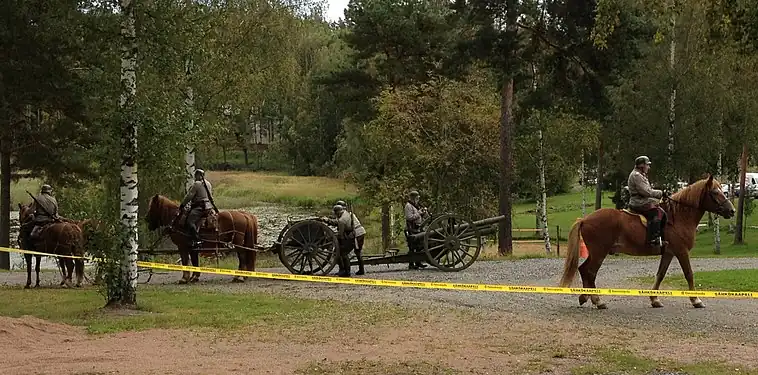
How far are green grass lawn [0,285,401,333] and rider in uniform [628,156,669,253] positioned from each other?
4.02m

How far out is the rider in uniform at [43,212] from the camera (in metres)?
16.8

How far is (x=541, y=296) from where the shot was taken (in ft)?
45.6

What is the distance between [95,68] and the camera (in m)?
16.3

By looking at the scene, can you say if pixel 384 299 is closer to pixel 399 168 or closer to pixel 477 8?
pixel 477 8

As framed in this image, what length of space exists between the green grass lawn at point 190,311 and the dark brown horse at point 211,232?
5.06 ft

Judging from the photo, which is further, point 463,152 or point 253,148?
point 253,148

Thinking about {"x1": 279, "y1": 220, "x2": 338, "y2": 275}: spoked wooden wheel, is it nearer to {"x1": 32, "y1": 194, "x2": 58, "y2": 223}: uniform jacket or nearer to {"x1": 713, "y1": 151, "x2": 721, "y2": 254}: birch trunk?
{"x1": 32, "y1": 194, "x2": 58, "y2": 223}: uniform jacket

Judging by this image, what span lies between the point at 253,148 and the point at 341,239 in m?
64.5

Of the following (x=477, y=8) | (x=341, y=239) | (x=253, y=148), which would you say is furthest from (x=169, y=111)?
(x=253, y=148)

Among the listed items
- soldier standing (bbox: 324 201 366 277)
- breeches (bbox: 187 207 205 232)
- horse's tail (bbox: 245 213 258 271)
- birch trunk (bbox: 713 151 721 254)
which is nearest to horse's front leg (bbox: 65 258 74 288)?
breeches (bbox: 187 207 205 232)

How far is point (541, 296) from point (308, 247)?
504 centimetres

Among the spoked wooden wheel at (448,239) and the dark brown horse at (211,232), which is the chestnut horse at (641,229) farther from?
the dark brown horse at (211,232)

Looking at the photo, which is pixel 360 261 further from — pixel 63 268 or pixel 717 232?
pixel 717 232

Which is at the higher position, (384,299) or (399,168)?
(399,168)
